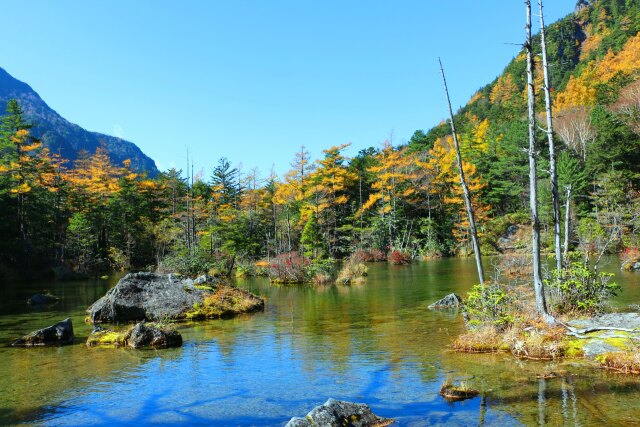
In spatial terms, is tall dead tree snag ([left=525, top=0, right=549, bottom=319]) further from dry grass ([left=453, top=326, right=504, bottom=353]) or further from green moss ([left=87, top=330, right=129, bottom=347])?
green moss ([left=87, top=330, right=129, bottom=347])

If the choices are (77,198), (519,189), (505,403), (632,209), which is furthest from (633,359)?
(77,198)

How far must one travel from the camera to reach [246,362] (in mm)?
10773

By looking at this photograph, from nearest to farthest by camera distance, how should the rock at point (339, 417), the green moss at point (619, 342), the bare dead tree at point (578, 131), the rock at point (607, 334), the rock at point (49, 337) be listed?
1. the rock at point (339, 417)
2. the green moss at point (619, 342)
3. the rock at point (607, 334)
4. the rock at point (49, 337)
5. the bare dead tree at point (578, 131)

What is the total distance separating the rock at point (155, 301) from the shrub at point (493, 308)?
10.3m

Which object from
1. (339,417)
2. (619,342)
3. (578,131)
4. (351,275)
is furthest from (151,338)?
(578,131)

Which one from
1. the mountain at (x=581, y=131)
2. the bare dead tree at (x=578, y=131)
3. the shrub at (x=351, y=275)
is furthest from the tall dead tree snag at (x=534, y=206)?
the bare dead tree at (x=578, y=131)

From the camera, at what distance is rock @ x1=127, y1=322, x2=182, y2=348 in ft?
41.8

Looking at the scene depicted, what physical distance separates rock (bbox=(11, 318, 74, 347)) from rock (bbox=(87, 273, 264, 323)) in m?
3.46

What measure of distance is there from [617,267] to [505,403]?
2580 centimetres

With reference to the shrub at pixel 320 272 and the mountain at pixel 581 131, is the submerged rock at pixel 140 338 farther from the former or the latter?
the shrub at pixel 320 272

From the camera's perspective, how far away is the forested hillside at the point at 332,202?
4041 cm

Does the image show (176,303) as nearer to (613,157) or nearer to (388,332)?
(388,332)

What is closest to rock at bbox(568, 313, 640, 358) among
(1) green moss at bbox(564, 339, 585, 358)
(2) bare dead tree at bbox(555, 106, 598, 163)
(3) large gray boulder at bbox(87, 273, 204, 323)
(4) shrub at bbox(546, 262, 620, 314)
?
(1) green moss at bbox(564, 339, 585, 358)

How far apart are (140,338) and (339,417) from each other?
8.64 meters
